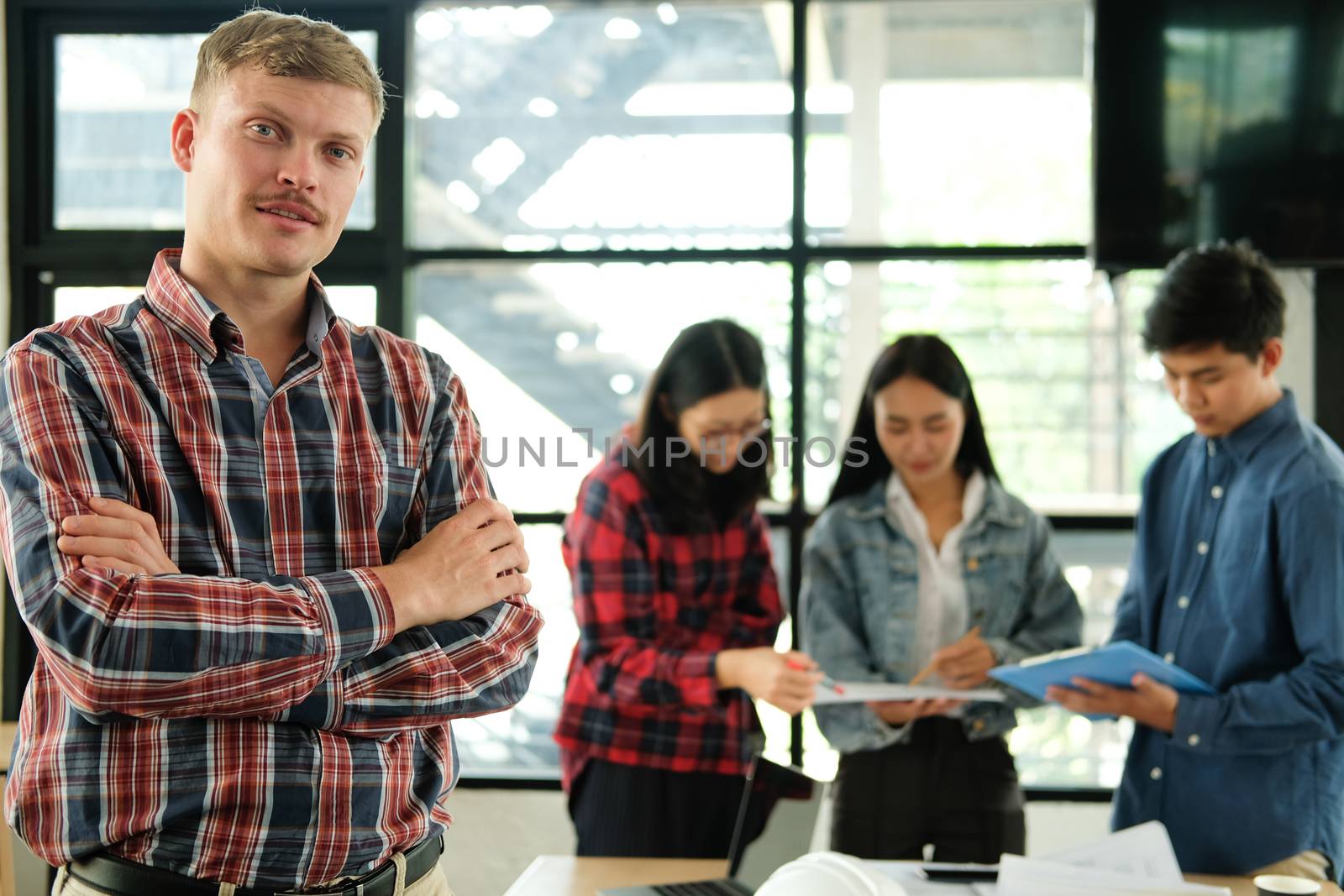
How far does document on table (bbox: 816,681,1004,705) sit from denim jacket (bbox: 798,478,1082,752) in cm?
8

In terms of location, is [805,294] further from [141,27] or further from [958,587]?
[141,27]

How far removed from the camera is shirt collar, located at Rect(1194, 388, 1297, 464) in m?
2.29

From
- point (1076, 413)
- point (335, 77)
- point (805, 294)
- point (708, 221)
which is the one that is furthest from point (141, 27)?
point (1076, 413)

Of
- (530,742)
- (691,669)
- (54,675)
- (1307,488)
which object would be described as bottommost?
(530,742)

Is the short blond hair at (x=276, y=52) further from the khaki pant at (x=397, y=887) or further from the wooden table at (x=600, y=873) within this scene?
the wooden table at (x=600, y=873)

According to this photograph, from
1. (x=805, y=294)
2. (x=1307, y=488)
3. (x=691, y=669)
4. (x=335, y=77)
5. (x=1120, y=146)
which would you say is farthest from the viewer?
(x=805, y=294)

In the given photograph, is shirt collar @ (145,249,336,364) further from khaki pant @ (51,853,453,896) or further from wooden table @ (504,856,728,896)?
wooden table @ (504,856,728,896)

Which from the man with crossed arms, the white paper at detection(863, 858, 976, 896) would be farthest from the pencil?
the man with crossed arms

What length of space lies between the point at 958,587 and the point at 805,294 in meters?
1.11

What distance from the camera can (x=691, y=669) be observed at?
235cm

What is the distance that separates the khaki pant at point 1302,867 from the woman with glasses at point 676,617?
2.81 ft

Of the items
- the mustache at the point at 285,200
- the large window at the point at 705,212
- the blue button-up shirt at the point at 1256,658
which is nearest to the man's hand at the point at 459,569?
the mustache at the point at 285,200

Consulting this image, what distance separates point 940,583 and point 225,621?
159cm

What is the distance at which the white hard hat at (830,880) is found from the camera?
1.22 meters
